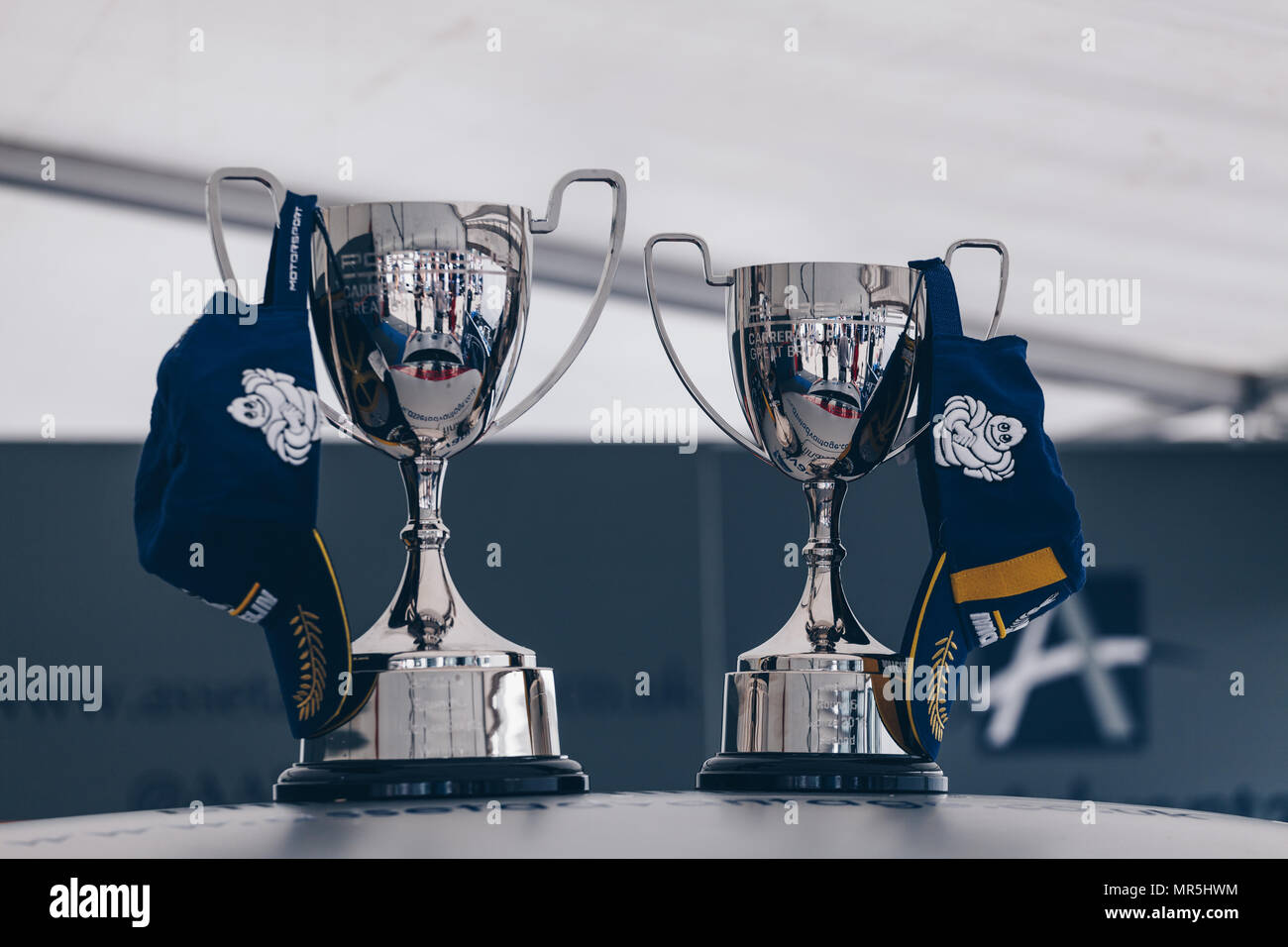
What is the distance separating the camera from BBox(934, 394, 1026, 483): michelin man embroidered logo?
74 cm

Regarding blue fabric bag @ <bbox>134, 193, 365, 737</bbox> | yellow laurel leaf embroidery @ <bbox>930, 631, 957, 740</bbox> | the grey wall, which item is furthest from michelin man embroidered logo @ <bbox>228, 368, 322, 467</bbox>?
the grey wall

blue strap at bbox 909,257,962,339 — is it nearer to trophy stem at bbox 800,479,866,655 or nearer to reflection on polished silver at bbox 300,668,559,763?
trophy stem at bbox 800,479,866,655

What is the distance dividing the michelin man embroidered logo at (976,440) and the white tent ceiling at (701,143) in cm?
242

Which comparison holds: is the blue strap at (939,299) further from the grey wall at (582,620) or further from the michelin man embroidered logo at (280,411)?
the grey wall at (582,620)

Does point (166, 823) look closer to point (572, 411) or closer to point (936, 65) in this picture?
point (936, 65)

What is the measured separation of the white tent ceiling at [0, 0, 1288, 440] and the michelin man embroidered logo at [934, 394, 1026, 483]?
2.42 m

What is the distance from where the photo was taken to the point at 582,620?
3.60 m

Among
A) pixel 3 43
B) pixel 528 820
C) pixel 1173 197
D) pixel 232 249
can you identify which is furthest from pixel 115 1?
pixel 528 820

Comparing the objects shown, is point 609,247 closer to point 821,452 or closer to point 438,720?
point 821,452

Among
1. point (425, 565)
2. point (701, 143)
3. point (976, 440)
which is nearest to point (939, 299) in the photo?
point (976, 440)

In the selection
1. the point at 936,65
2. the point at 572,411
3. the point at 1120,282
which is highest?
the point at 936,65

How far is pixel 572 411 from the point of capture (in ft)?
13.1

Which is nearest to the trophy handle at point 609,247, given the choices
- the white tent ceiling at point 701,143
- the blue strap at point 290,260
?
the blue strap at point 290,260
